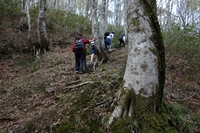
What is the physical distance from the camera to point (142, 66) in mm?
3414

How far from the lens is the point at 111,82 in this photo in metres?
4.98

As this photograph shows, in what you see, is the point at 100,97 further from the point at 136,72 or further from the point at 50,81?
the point at 50,81

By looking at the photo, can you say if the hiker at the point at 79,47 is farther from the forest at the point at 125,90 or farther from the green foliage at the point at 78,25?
the green foliage at the point at 78,25

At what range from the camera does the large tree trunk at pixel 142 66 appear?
3406 millimetres

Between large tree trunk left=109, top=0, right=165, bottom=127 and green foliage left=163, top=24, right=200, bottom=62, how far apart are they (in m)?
3.52

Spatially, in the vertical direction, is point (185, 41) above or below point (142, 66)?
above

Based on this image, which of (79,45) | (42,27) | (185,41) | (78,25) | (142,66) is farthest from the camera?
(78,25)

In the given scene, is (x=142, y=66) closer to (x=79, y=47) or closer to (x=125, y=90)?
(x=125, y=90)

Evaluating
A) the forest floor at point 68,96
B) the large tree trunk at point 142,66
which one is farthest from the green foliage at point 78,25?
the large tree trunk at point 142,66

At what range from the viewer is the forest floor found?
13.5ft

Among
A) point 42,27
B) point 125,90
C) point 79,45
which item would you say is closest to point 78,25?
point 42,27

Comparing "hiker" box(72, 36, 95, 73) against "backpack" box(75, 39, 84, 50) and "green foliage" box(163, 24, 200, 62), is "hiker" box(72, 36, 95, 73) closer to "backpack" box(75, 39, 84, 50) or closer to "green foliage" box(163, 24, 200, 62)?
"backpack" box(75, 39, 84, 50)

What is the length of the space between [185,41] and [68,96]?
192 inches

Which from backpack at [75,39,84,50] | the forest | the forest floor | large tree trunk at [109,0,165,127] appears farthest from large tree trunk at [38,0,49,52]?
→ large tree trunk at [109,0,165,127]
